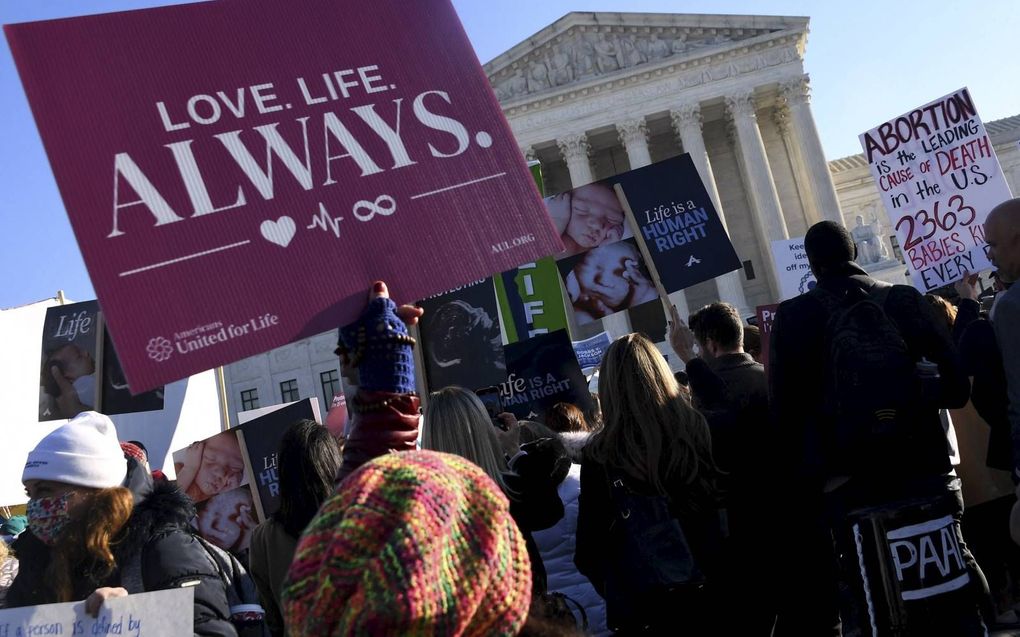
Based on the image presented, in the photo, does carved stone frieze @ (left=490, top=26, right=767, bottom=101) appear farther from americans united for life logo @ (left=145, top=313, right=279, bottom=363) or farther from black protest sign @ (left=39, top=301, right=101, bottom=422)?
americans united for life logo @ (left=145, top=313, right=279, bottom=363)

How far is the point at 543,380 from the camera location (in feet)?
21.5

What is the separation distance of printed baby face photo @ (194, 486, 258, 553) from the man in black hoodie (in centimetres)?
442

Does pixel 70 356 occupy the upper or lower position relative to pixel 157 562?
upper

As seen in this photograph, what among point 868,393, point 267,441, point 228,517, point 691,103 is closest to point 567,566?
point 868,393

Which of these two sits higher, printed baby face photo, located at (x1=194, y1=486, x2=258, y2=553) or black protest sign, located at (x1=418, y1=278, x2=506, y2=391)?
black protest sign, located at (x1=418, y1=278, x2=506, y2=391)

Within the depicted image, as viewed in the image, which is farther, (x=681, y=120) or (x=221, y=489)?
(x=681, y=120)

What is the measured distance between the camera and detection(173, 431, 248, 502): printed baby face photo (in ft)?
22.1

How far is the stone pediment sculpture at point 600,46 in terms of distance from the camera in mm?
38156

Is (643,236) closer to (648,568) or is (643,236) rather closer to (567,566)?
(567,566)

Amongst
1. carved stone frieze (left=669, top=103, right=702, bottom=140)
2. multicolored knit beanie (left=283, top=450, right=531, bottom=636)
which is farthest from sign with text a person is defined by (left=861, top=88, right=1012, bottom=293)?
carved stone frieze (left=669, top=103, right=702, bottom=140)

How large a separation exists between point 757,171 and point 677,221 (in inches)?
1238

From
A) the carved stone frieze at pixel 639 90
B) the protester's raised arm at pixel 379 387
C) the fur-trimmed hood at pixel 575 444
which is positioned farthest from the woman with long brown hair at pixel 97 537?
A: the carved stone frieze at pixel 639 90

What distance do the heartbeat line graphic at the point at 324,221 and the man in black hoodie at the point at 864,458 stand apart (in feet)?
6.26

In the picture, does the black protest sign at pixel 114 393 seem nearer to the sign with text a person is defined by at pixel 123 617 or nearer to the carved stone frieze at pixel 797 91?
the sign with text a person is defined by at pixel 123 617
